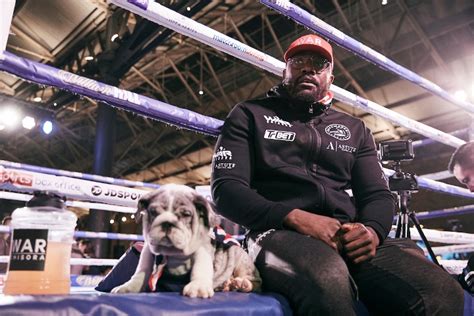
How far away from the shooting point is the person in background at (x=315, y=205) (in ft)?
4.06

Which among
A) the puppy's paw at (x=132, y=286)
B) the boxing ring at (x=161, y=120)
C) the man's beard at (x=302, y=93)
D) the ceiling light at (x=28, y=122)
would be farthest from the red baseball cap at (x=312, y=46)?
the ceiling light at (x=28, y=122)

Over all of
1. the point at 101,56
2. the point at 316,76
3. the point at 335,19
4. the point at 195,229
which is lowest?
the point at 195,229

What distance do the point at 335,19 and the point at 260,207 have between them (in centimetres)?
Answer: 654

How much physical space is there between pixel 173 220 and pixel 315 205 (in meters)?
0.60

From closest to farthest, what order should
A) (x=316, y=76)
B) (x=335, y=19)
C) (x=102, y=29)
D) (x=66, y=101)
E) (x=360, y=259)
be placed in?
(x=360, y=259) → (x=316, y=76) → (x=335, y=19) → (x=102, y=29) → (x=66, y=101)

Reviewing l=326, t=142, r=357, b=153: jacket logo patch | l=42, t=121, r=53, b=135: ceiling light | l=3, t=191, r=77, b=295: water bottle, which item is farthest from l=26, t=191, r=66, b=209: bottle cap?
l=42, t=121, r=53, b=135: ceiling light

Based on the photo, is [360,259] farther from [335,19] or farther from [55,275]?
[335,19]

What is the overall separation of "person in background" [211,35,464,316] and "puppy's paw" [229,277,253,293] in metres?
0.09

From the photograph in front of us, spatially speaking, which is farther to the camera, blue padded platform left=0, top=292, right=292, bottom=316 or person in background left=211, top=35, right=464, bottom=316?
person in background left=211, top=35, right=464, bottom=316

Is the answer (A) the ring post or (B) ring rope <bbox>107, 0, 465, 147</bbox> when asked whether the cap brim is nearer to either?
(B) ring rope <bbox>107, 0, 465, 147</bbox>

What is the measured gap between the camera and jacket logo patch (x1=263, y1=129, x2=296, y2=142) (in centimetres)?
157

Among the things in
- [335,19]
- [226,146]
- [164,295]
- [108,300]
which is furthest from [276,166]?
[335,19]

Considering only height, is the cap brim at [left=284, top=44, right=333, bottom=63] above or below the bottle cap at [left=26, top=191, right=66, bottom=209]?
above

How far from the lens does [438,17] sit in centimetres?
682
